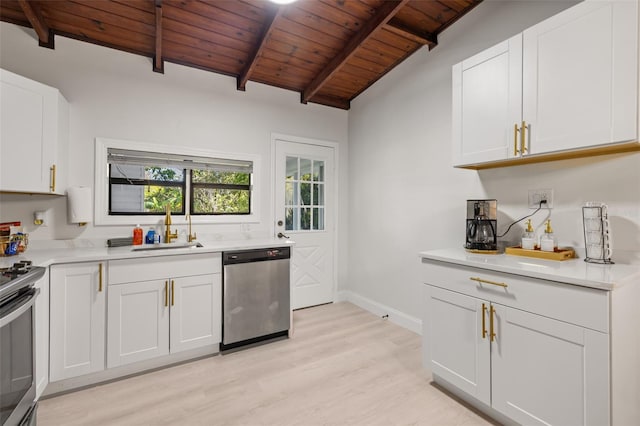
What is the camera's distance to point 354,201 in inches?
154

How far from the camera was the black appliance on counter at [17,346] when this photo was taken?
3.86 ft

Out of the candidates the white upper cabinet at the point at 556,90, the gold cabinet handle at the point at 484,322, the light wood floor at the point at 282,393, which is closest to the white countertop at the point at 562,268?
the gold cabinet handle at the point at 484,322

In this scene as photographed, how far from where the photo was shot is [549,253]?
1.77 m

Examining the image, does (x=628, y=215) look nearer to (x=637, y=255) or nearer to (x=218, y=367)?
(x=637, y=255)

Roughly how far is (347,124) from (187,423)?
3.66 metres

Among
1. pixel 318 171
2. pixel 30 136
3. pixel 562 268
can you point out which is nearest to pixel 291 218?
pixel 318 171

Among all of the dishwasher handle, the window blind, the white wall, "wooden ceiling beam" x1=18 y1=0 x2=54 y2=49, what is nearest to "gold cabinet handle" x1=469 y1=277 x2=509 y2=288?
the white wall

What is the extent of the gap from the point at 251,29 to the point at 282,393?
3.03m

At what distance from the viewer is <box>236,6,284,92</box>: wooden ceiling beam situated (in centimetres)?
228

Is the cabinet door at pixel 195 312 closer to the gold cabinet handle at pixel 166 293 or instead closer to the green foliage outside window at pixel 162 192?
the gold cabinet handle at pixel 166 293

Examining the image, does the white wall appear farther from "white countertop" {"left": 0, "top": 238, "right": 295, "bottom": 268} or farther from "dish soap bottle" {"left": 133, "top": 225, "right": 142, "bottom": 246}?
"dish soap bottle" {"left": 133, "top": 225, "right": 142, "bottom": 246}

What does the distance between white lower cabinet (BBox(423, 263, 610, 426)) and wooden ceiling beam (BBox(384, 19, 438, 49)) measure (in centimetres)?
213

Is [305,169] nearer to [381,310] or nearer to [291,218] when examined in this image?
[291,218]

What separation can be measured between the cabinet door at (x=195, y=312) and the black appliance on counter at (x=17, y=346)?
91cm
